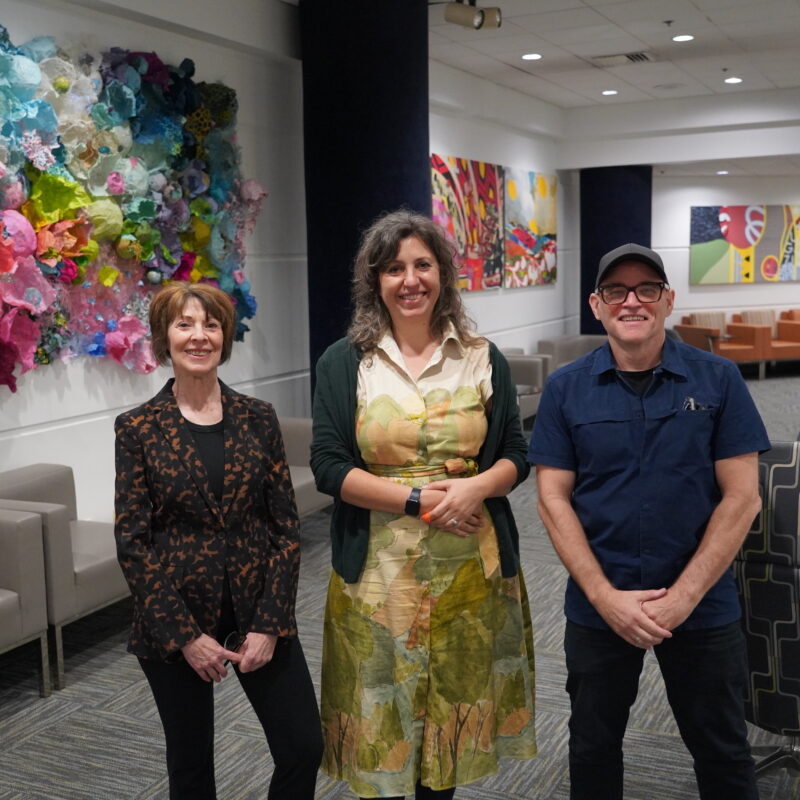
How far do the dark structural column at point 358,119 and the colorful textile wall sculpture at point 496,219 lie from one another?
2006 millimetres

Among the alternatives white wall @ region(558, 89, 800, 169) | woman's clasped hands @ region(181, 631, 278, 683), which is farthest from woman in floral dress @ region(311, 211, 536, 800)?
white wall @ region(558, 89, 800, 169)

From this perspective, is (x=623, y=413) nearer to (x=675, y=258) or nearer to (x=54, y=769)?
(x=54, y=769)

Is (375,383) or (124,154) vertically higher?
(124,154)

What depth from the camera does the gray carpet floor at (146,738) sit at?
2.96 m

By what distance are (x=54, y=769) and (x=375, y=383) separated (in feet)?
6.17

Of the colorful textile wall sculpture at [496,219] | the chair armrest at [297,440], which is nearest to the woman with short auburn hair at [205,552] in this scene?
the chair armrest at [297,440]

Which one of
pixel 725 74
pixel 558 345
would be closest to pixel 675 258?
pixel 558 345

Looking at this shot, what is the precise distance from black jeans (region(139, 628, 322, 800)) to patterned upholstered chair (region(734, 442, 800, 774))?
3.87ft

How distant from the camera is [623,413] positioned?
2.09 meters

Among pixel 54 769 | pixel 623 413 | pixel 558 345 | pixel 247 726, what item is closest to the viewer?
pixel 623 413

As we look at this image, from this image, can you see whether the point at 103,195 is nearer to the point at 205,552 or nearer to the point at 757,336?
the point at 205,552

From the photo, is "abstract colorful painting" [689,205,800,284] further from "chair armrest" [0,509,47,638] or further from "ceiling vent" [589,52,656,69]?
"chair armrest" [0,509,47,638]

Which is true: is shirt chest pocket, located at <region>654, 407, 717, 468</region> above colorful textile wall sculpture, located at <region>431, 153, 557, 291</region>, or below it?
below

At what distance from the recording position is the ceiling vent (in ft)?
26.1
